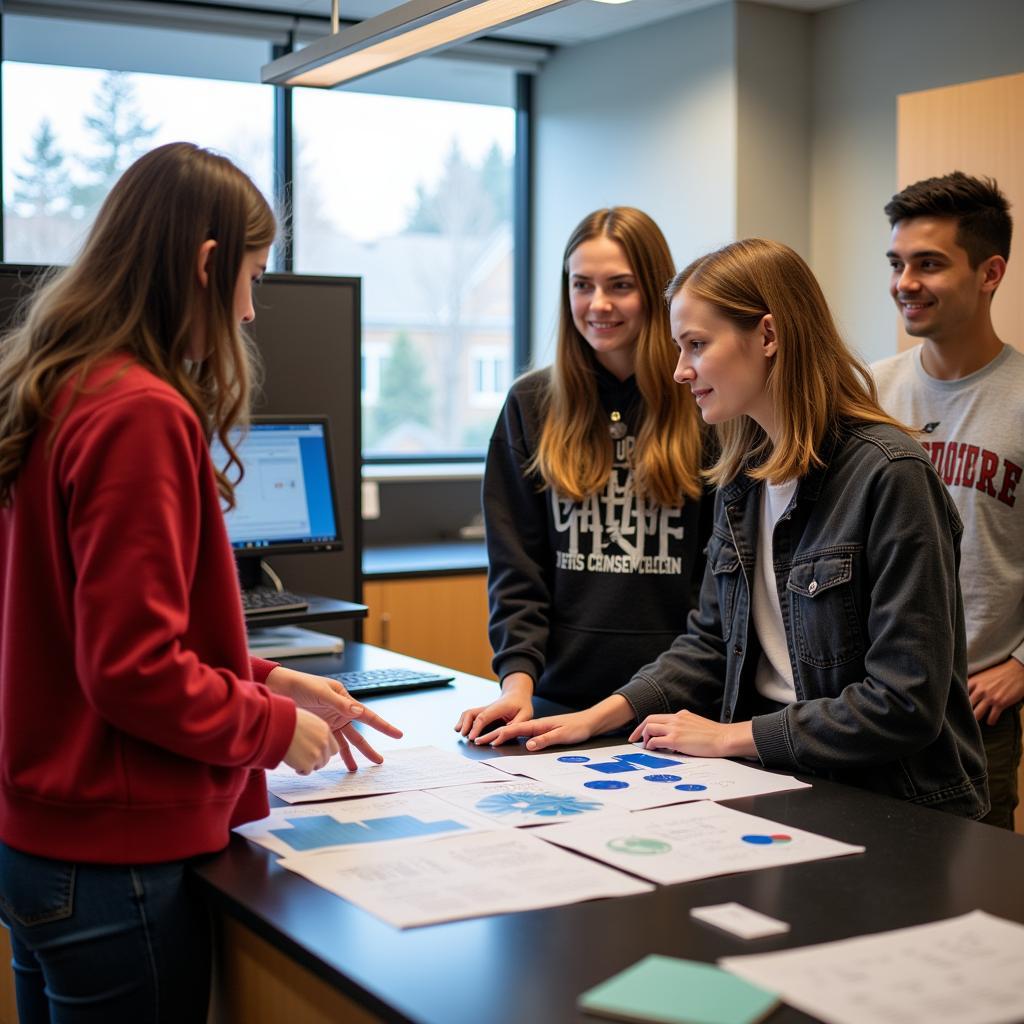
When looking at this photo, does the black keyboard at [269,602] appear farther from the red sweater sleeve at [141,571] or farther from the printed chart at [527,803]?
the red sweater sleeve at [141,571]

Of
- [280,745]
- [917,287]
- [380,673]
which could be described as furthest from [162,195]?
[917,287]

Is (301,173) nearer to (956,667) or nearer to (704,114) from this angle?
(704,114)

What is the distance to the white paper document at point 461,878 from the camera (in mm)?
1151

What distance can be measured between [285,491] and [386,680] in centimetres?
70

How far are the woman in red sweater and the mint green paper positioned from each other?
1.40 ft

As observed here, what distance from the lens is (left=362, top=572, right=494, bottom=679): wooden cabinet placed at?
382cm

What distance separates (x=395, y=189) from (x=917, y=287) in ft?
9.23

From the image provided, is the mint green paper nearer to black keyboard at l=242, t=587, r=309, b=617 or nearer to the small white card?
the small white card

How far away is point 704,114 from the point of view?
4367mm

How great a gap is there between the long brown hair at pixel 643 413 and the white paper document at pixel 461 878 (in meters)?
0.91

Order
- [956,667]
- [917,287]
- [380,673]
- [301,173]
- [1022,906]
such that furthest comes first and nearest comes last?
[301,173] → [917,287] → [380,673] → [956,667] → [1022,906]

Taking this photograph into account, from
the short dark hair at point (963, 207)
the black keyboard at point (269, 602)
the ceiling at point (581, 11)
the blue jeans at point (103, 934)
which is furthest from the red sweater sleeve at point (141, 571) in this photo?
the ceiling at point (581, 11)

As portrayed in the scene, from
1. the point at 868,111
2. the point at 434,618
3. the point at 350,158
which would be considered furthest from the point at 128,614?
the point at 350,158

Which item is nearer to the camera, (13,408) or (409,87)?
(13,408)
